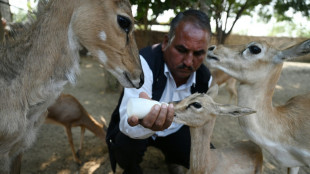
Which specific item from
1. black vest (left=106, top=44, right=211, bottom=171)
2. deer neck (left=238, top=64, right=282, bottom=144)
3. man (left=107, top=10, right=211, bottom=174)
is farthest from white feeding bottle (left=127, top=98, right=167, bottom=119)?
deer neck (left=238, top=64, right=282, bottom=144)

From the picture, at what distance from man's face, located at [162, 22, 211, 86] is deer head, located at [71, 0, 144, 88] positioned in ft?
2.54

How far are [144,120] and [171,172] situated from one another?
1809 millimetres

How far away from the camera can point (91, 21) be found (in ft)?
5.31

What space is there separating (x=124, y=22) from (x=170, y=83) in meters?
1.25

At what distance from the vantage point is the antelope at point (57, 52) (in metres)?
1.62

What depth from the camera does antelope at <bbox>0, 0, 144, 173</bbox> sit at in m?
1.62

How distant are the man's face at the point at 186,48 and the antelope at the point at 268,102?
0.98 ft

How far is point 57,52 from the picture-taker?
1666mm

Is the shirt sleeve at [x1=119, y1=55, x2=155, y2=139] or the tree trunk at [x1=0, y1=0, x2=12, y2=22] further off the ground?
the tree trunk at [x1=0, y1=0, x2=12, y2=22]

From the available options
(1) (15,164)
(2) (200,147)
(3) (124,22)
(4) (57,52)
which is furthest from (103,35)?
(1) (15,164)

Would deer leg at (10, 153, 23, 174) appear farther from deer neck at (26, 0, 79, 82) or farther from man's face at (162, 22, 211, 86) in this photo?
man's face at (162, 22, 211, 86)

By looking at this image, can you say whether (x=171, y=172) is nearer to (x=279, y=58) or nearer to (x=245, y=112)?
(x=245, y=112)

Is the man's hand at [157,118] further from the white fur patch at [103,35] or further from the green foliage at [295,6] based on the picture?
the green foliage at [295,6]

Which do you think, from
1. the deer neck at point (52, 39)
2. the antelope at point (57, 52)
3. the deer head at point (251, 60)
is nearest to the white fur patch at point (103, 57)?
the antelope at point (57, 52)
